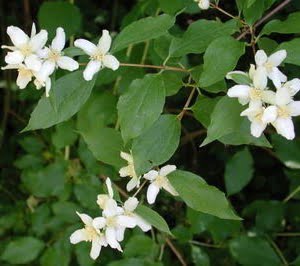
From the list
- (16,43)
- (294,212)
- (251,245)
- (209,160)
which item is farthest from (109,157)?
(209,160)

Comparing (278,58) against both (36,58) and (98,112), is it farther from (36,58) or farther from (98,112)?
(98,112)

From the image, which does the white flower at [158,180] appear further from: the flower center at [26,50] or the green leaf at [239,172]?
the green leaf at [239,172]

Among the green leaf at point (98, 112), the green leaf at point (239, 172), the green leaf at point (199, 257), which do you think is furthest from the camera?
the green leaf at point (239, 172)

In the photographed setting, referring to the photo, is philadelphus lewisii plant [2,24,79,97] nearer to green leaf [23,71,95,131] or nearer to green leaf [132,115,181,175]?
green leaf [23,71,95,131]

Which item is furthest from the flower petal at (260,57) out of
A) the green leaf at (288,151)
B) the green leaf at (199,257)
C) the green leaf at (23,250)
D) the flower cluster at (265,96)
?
the green leaf at (23,250)

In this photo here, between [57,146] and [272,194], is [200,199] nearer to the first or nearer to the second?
[57,146]

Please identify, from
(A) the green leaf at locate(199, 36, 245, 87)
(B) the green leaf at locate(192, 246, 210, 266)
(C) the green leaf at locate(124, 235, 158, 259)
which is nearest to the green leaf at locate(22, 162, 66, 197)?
(C) the green leaf at locate(124, 235, 158, 259)
